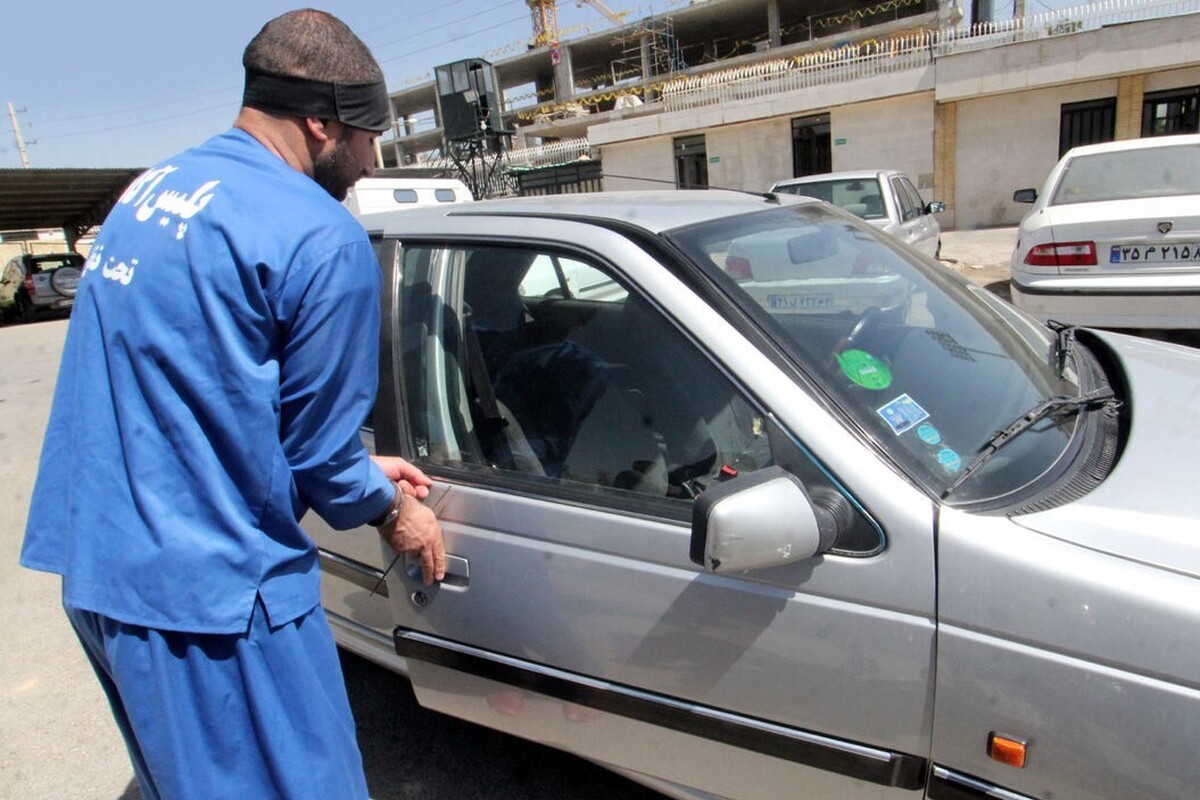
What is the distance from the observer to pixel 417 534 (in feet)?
5.40

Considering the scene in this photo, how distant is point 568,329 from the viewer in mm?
2090

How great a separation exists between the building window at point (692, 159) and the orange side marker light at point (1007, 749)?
78.4 feet

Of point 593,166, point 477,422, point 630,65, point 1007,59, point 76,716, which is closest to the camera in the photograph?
point 477,422

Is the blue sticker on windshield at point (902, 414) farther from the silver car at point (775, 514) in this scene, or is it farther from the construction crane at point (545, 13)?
the construction crane at point (545, 13)

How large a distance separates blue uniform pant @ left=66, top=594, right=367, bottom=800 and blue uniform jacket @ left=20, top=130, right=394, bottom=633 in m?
0.05

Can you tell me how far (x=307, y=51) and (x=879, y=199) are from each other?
320 inches

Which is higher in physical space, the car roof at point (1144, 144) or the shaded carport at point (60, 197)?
the shaded carport at point (60, 197)

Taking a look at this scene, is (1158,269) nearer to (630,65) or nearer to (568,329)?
(568,329)

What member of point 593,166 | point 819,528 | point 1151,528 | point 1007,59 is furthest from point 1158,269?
point 593,166

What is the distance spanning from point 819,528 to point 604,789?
131 centimetres

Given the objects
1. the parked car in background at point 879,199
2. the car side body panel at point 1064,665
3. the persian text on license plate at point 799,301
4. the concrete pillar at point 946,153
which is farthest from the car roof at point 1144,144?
the concrete pillar at point 946,153

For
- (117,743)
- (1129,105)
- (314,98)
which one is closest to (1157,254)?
(314,98)

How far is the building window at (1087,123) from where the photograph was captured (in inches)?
719

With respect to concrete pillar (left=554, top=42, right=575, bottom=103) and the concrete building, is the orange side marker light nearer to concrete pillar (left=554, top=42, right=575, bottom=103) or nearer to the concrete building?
the concrete building
